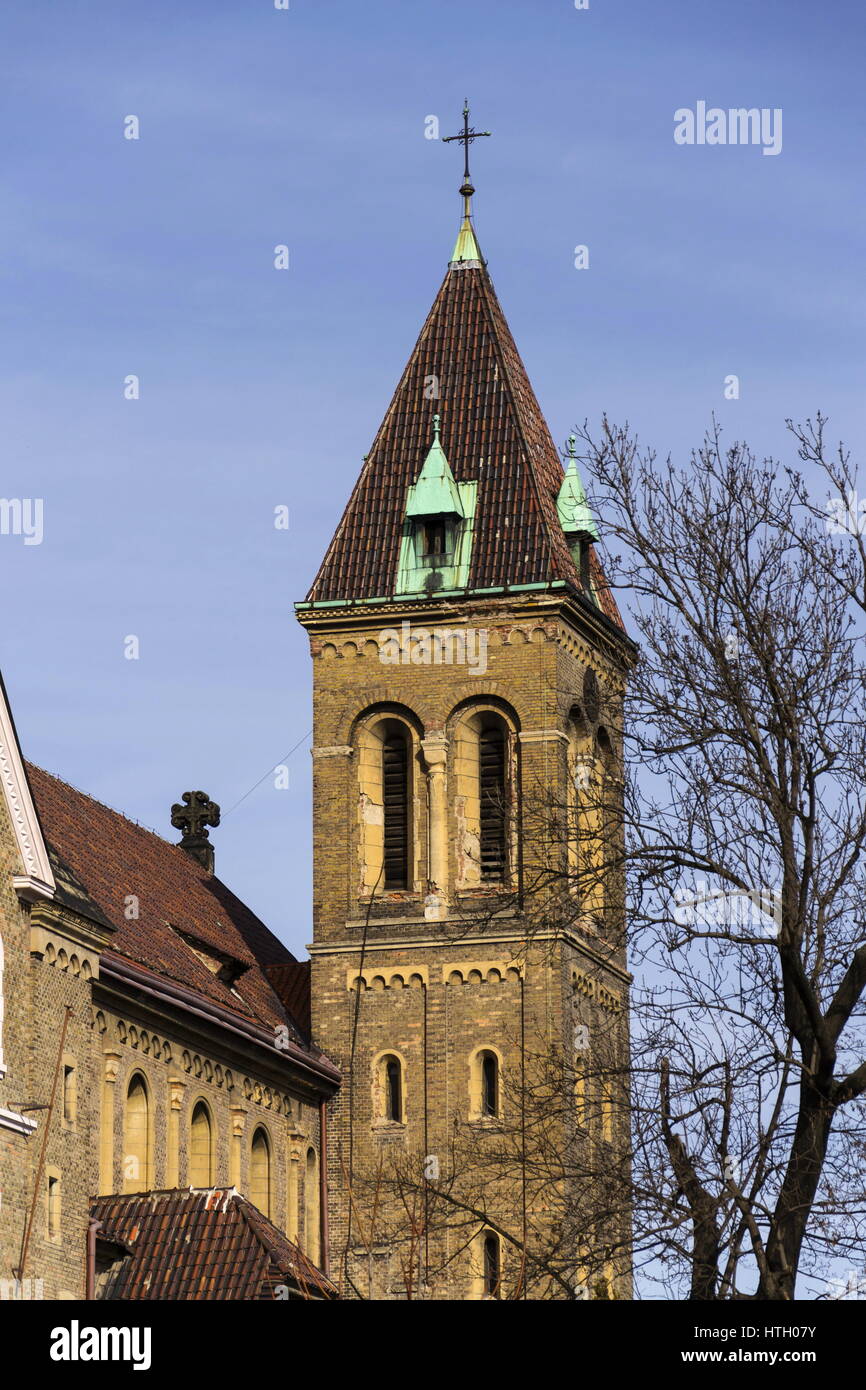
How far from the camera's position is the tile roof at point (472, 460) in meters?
54.2

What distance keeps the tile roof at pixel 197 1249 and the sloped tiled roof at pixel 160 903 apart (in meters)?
3.81

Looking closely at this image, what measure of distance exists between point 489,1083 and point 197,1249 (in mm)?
12848

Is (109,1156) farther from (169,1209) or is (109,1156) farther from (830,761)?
(830,761)

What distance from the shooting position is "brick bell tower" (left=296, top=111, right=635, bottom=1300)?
51.8 metres

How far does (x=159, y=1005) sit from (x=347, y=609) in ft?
37.3

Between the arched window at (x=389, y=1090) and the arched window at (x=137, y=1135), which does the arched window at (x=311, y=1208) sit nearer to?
the arched window at (x=389, y=1090)

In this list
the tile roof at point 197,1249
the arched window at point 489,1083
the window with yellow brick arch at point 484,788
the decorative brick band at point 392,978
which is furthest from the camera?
the window with yellow brick arch at point 484,788

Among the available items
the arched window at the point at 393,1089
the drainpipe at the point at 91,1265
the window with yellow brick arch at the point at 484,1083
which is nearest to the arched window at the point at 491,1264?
the window with yellow brick arch at the point at 484,1083

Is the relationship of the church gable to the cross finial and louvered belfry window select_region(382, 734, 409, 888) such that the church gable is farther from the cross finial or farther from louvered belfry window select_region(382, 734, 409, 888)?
the cross finial

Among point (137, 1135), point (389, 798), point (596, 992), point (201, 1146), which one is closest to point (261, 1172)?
point (201, 1146)

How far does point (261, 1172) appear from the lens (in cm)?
5022
